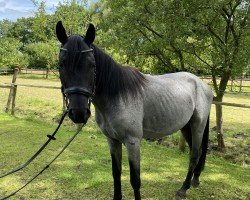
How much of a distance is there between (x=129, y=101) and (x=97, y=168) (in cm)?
232

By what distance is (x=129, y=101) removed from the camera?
321cm

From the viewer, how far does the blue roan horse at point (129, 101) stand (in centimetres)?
264

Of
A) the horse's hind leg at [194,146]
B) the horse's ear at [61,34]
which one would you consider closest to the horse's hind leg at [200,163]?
the horse's hind leg at [194,146]

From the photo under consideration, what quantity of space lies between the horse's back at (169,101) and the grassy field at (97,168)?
1105 mm

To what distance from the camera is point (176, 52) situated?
6883 mm

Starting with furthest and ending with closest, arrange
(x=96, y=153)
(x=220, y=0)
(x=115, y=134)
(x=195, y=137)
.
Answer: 1. (x=96, y=153)
2. (x=220, y=0)
3. (x=195, y=137)
4. (x=115, y=134)

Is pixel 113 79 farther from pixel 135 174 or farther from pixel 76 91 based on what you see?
pixel 135 174

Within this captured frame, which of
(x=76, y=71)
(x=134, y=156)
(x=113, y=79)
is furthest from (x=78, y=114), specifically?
(x=134, y=156)

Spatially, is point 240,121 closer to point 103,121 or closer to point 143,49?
point 143,49

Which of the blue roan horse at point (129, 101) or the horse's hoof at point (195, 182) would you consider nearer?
the blue roan horse at point (129, 101)

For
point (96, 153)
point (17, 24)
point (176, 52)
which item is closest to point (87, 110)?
point (96, 153)

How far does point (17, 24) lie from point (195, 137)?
6574 cm

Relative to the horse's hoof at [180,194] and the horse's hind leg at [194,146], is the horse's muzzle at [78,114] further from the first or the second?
the horse's hoof at [180,194]

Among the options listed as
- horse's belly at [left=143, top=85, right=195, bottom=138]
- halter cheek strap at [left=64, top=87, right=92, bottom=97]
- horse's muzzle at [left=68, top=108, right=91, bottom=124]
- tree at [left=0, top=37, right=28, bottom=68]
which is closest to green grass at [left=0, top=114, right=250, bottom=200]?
horse's belly at [left=143, top=85, right=195, bottom=138]
